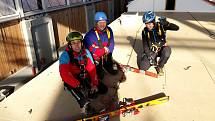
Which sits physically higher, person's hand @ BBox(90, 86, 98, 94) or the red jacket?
the red jacket

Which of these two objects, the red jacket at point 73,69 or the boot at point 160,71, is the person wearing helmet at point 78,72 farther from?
the boot at point 160,71

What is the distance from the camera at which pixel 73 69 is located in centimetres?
377

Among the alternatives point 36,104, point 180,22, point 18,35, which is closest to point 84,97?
point 36,104

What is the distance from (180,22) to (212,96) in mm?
6571

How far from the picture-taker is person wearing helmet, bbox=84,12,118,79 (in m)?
4.70

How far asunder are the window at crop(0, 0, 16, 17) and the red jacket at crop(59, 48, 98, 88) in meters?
4.60

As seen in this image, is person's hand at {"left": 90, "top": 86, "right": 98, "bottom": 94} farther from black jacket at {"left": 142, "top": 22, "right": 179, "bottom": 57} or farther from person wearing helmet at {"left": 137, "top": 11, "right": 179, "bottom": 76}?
black jacket at {"left": 142, "top": 22, "right": 179, "bottom": 57}

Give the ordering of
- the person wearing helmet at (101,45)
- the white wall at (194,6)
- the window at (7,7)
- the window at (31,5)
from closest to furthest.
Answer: the person wearing helmet at (101,45) → the window at (7,7) → the window at (31,5) → the white wall at (194,6)

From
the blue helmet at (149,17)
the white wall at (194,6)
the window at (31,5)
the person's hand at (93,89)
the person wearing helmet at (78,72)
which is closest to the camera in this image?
the person wearing helmet at (78,72)

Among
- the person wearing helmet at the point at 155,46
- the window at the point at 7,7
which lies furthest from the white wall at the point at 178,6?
the person wearing helmet at the point at 155,46

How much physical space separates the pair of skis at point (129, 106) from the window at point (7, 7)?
5.33 m

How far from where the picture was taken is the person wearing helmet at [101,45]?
4.70 m

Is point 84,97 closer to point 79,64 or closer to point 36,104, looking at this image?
point 79,64

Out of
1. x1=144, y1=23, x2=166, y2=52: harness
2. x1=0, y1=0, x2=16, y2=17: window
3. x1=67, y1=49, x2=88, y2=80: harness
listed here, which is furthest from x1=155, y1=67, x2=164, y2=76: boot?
x1=0, y1=0, x2=16, y2=17: window
